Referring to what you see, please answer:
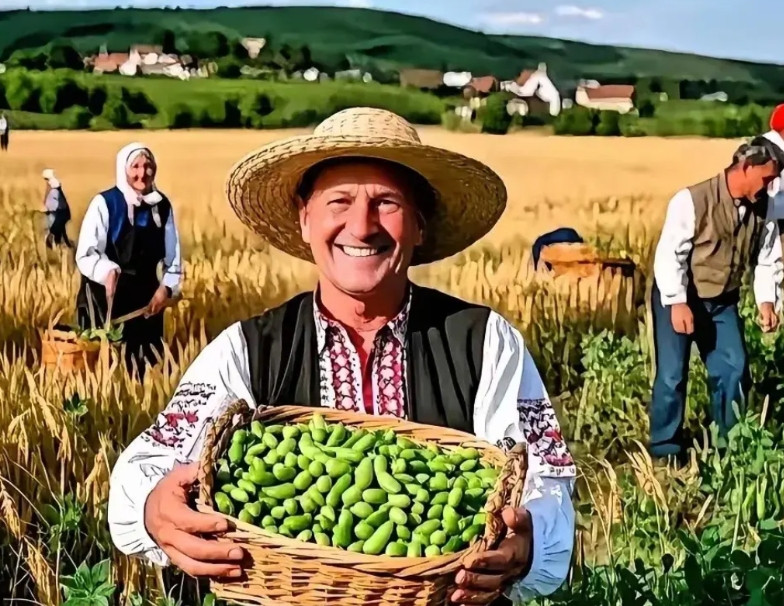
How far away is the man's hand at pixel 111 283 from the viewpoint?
2.76m

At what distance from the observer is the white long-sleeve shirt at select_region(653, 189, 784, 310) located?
2.97 meters

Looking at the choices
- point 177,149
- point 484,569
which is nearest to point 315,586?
point 484,569

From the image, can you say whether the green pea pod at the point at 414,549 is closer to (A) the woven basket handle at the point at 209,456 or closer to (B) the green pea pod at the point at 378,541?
(B) the green pea pod at the point at 378,541

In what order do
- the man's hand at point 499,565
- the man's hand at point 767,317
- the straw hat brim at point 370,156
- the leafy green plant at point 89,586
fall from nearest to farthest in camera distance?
the man's hand at point 499,565 < the straw hat brim at point 370,156 < the leafy green plant at point 89,586 < the man's hand at point 767,317

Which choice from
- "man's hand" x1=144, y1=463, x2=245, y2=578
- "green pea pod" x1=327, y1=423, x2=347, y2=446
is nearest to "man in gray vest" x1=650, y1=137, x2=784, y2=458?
"green pea pod" x1=327, y1=423, x2=347, y2=446

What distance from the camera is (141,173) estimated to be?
9.09ft

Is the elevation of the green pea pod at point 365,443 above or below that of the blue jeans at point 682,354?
below

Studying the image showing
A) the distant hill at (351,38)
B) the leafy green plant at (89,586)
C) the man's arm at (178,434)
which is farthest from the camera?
the distant hill at (351,38)

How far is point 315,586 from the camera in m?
2.20

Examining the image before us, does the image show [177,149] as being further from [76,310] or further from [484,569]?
[484,569]

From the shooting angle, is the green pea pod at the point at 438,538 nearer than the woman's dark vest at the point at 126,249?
Yes

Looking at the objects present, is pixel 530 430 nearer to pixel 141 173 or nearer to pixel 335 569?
pixel 335 569

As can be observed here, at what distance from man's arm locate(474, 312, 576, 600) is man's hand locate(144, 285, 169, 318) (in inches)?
35.9

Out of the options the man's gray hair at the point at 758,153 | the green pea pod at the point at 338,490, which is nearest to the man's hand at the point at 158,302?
the green pea pod at the point at 338,490
